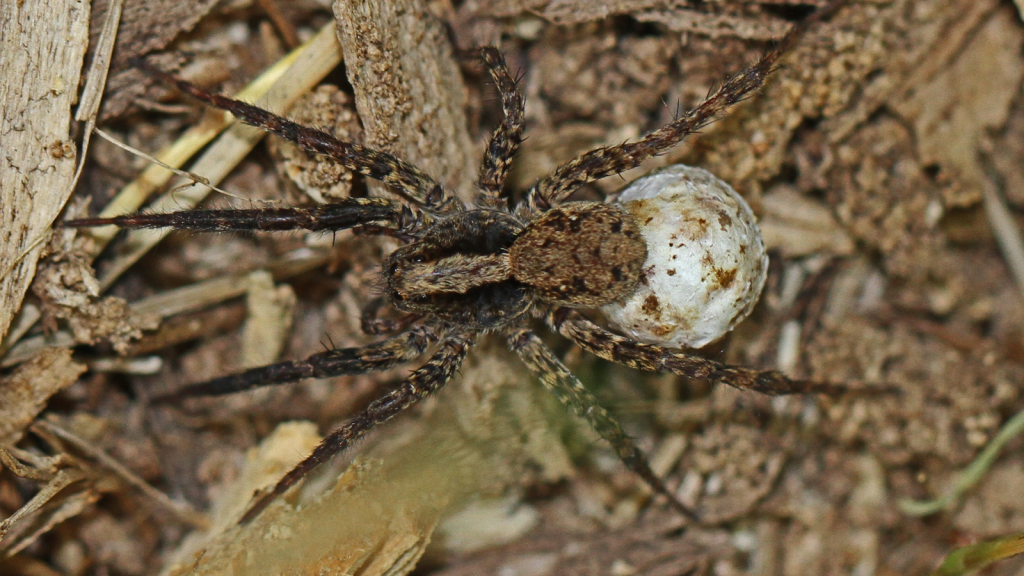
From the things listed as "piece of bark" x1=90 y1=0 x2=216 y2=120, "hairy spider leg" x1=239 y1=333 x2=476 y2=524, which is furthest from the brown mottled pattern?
"piece of bark" x1=90 y1=0 x2=216 y2=120

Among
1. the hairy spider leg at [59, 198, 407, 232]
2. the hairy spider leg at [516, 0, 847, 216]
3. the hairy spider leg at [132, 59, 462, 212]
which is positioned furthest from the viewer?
the hairy spider leg at [516, 0, 847, 216]

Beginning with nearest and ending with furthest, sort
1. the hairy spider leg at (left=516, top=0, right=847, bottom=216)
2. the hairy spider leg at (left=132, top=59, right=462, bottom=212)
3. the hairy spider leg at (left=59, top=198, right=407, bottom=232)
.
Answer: the hairy spider leg at (left=59, top=198, right=407, bottom=232), the hairy spider leg at (left=132, top=59, right=462, bottom=212), the hairy spider leg at (left=516, top=0, right=847, bottom=216)

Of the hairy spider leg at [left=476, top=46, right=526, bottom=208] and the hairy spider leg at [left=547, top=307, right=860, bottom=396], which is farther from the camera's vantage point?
the hairy spider leg at [left=476, top=46, right=526, bottom=208]

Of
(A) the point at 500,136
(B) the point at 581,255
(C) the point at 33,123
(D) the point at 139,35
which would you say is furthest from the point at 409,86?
(C) the point at 33,123

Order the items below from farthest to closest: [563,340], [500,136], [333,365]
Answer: [563,340] → [500,136] → [333,365]

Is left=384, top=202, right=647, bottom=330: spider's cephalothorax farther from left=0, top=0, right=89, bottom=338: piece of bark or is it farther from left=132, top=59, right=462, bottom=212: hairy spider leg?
left=0, top=0, right=89, bottom=338: piece of bark

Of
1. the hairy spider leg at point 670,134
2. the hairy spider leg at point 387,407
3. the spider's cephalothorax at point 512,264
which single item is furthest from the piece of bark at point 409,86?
the hairy spider leg at point 387,407

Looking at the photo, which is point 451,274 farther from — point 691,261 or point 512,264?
point 691,261
